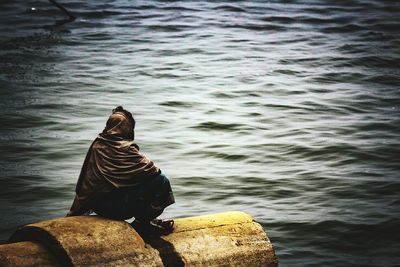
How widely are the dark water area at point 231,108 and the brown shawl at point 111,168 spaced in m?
4.64

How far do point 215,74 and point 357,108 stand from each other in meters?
5.56

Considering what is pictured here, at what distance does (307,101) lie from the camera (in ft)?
66.8

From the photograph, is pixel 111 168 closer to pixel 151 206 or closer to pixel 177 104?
pixel 151 206

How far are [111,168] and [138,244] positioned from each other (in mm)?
717

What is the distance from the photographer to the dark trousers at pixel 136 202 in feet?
19.4

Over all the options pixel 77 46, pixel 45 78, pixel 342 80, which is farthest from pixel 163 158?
pixel 77 46

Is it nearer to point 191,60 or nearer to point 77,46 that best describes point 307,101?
point 191,60

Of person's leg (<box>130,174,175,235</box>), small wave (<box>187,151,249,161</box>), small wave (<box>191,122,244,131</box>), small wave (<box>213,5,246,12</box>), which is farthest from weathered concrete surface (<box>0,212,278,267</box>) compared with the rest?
small wave (<box>213,5,246,12</box>)

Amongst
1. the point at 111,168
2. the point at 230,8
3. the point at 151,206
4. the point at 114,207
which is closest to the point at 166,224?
the point at 151,206

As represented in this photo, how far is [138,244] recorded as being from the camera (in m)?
5.66

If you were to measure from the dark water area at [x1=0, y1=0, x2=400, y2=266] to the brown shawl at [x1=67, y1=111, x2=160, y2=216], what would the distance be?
15.2 feet

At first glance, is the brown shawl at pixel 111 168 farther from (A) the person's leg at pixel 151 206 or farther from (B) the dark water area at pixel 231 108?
(B) the dark water area at pixel 231 108

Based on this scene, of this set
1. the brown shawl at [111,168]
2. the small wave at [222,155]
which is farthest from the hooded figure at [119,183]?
the small wave at [222,155]

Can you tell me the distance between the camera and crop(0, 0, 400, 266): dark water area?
12.1 metres
